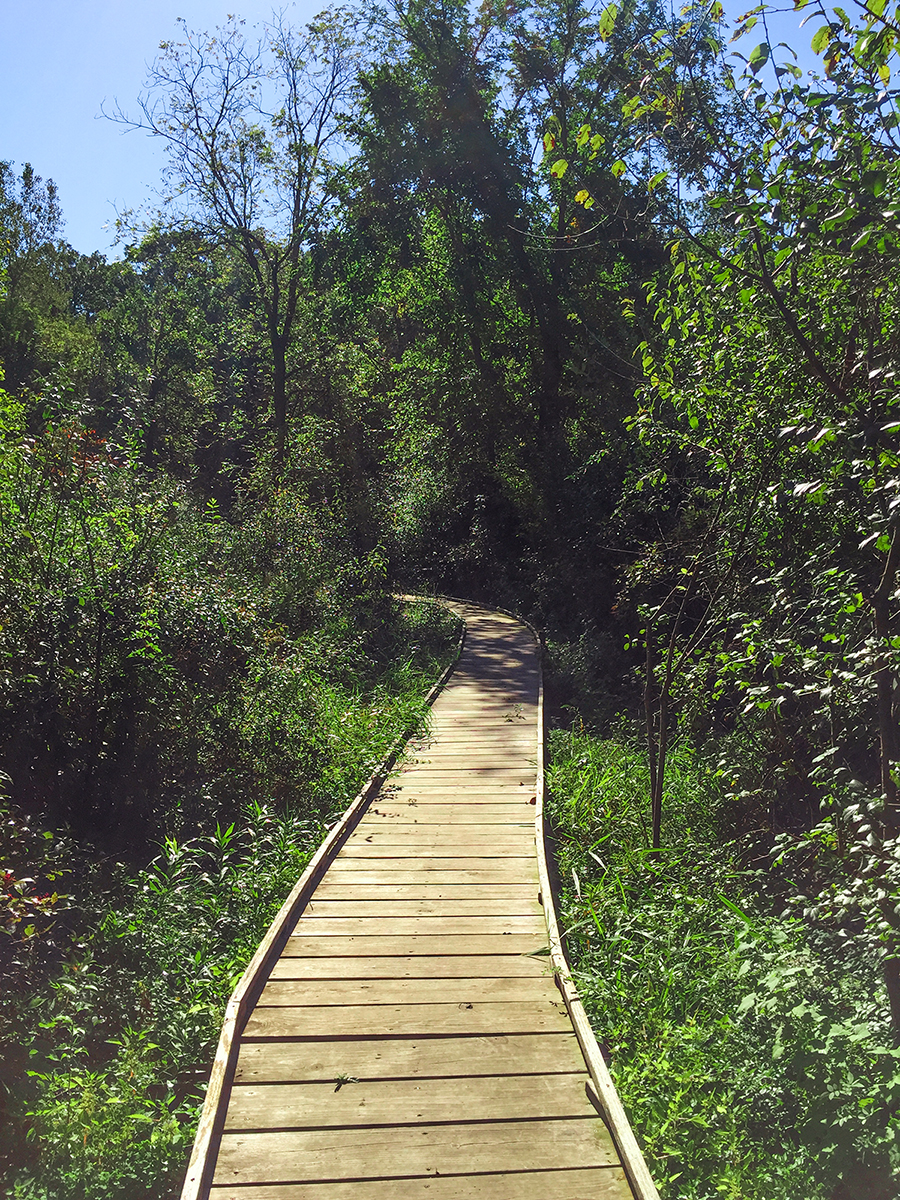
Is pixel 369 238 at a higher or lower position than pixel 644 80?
higher

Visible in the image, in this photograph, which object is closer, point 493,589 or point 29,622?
point 29,622

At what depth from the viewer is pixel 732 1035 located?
151 inches

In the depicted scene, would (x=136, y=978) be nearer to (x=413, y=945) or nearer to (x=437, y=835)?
(x=413, y=945)

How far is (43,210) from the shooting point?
47531 millimetres

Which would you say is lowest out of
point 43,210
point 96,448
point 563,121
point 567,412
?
point 96,448

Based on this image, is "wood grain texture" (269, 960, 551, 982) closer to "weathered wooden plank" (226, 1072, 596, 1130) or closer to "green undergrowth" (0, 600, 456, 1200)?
"green undergrowth" (0, 600, 456, 1200)

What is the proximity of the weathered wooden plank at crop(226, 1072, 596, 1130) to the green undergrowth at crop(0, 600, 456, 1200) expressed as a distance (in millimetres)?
656

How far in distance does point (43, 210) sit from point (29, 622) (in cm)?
4991

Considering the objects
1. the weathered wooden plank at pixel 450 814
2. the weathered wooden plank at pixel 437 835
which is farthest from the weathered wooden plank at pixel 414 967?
the weathered wooden plank at pixel 450 814

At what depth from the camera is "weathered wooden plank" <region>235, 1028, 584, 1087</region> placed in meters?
3.47

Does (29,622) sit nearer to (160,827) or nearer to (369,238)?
(160,827)

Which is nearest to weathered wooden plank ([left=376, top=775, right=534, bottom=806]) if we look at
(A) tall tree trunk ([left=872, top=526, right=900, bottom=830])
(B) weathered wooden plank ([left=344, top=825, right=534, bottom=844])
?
(B) weathered wooden plank ([left=344, top=825, right=534, bottom=844])

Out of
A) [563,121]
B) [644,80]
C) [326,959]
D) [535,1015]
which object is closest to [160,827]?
[326,959]

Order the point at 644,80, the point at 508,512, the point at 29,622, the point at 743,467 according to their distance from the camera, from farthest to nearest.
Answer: the point at 508,512 < the point at 29,622 < the point at 743,467 < the point at 644,80
